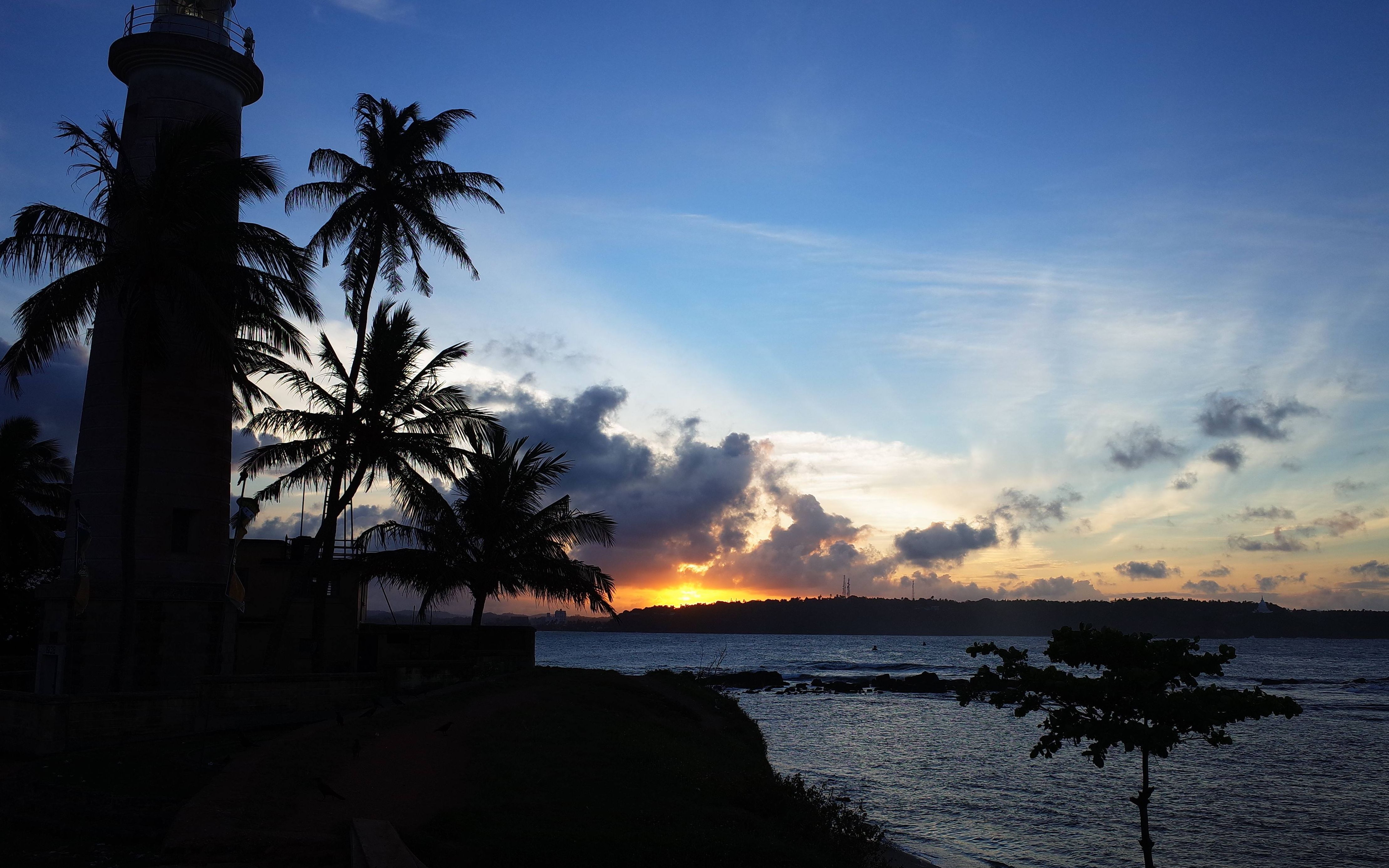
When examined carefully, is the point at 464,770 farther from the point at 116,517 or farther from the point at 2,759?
the point at 116,517

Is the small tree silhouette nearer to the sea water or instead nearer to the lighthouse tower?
the sea water

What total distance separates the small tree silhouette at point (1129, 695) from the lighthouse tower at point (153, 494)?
1977cm

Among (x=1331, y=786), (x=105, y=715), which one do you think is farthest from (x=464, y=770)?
(x=1331, y=786)

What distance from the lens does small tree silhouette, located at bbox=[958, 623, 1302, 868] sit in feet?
48.8

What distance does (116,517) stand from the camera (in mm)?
23359

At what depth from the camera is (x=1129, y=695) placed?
51.0ft

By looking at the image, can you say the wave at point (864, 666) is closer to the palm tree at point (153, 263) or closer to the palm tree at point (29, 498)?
the palm tree at point (29, 498)

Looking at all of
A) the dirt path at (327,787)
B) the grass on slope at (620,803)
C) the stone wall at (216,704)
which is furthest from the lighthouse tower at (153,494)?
the grass on slope at (620,803)

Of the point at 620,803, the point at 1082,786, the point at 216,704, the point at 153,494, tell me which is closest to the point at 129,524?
the point at 153,494

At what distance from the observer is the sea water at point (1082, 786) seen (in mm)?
24922

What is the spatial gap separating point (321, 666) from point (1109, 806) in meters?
26.6

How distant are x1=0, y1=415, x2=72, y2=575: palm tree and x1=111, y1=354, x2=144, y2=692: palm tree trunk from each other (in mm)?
18892

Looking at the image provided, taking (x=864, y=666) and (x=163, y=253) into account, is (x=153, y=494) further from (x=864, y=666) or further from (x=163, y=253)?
(x=864, y=666)

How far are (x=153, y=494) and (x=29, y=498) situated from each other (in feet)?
67.2
